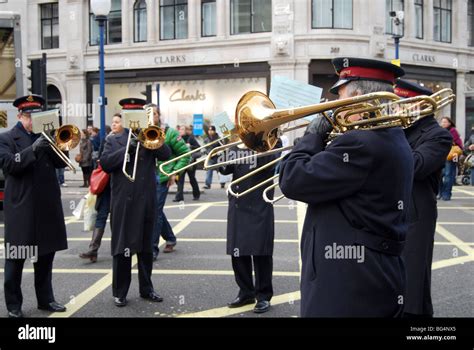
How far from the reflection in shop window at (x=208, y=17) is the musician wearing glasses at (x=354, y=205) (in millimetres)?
23616

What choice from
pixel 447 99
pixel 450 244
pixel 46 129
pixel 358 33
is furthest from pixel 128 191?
pixel 358 33

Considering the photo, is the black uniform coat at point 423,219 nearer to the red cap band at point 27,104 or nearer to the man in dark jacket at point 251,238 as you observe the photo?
the man in dark jacket at point 251,238

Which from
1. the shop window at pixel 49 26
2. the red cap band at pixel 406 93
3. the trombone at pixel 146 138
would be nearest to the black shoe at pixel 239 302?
the trombone at pixel 146 138

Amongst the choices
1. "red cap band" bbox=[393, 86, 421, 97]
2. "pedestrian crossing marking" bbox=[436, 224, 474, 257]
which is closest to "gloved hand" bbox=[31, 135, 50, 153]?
"red cap band" bbox=[393, 86, 421, 97]

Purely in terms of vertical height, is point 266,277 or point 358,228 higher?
point 358,228

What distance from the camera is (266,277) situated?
5.92 metres

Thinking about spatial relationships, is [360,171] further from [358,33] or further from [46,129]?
[358,33]

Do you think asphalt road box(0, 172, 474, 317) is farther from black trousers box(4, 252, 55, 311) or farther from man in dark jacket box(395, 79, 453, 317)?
man in dark jacket box(395, 79, 453, 317)

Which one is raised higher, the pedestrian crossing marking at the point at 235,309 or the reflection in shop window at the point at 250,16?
the reflection in shop window at the point at 250,16

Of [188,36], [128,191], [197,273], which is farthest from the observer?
[188,36]

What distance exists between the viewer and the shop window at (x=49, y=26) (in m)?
28.9

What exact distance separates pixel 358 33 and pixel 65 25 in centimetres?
1366

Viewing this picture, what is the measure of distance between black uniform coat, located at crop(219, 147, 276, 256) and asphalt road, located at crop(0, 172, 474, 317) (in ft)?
1.94

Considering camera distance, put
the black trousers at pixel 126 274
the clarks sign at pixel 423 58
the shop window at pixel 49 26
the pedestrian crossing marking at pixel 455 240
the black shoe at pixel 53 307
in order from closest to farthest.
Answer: the black shoe at pixel 53 307 < the black trousers at pixel 126 274 < the pedestrian crossing marking at pixel 455 240 < the clarks sign at pixel 423 58 < the shop window at pixel 49 26
